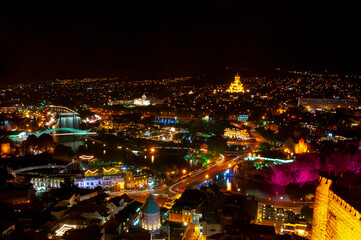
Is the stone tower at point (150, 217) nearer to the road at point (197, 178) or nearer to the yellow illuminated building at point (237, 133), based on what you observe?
the road at point (197, 178)

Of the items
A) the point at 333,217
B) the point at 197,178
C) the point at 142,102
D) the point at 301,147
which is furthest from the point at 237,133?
the point at 142,102

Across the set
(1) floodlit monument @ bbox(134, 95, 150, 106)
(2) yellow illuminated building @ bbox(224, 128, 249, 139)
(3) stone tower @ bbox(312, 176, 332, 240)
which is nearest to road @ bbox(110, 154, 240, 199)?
(2) yellow illuminated building @ bbox(224, 128, 249, 139)

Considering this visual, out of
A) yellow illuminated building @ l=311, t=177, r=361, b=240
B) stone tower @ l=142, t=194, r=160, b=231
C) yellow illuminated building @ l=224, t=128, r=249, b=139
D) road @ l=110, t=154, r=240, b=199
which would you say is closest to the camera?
yellow illuminated building @ l=311, t=177, r=361, b=240

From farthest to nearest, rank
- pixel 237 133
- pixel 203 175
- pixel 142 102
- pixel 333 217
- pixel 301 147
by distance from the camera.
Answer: pixel 142 102
pixel 237 133
pixel 301 147
pixel 203 175
pixel 333 217

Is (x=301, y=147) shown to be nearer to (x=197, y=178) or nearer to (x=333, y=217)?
(x=197, y=178)

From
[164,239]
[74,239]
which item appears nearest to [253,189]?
[164,239]

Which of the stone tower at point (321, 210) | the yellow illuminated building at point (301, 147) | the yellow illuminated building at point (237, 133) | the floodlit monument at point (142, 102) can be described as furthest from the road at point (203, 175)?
the floodlit monument at point (142, 102)

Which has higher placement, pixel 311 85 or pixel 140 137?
pixel 311 85

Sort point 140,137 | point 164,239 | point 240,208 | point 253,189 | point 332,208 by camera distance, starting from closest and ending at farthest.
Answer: point 332,208 < point 164,239 < point 240,208 < point 253,189 < point 140,137

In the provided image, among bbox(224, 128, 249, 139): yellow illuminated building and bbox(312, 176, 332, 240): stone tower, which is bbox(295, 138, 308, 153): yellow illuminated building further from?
bbox(312, 176, 332, 240): stone tower

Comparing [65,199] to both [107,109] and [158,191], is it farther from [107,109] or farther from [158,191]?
[107,109]

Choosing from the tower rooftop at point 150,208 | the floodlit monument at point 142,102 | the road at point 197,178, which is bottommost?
the road at point 197,178
